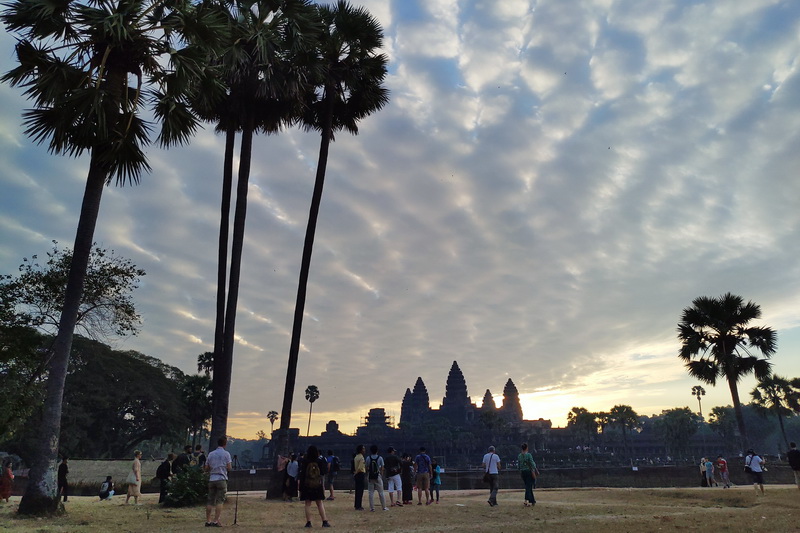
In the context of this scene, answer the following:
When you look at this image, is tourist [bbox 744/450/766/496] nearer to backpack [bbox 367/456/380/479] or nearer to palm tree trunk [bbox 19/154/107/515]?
backpack [bbox 367/456/380/479]

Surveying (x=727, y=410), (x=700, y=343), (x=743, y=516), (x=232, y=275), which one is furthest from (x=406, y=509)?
(x=727, y=410)

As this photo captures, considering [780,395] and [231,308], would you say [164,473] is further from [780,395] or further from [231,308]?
[780,395]

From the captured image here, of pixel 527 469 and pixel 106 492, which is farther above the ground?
pixel 527 469

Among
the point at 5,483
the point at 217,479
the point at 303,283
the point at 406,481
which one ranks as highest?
the point at 303,283

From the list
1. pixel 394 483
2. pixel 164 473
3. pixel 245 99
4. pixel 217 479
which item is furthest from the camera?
pixel 245 99

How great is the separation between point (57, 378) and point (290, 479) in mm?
7689

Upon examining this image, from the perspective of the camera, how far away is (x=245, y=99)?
743 inches

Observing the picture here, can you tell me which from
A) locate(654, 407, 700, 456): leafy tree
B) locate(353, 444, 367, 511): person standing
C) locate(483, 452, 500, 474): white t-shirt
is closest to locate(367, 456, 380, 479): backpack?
locate(353, 444, 367, 511): person standing

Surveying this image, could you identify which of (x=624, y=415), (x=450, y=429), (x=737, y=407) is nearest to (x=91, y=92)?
(x=737, y=407)

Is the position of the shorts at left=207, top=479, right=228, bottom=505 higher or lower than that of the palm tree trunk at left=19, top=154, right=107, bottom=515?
lower

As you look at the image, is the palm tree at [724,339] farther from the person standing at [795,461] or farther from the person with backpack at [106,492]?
the person with backpack at [106,492]

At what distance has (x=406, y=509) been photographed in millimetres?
13758

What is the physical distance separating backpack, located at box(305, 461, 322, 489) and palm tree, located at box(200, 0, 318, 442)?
6.90 meters

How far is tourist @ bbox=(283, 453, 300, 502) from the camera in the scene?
16.0 metres
